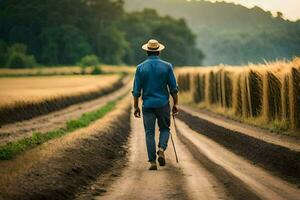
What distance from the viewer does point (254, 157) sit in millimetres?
13453

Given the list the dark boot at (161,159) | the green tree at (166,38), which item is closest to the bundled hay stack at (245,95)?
the dark boot at (161,159)

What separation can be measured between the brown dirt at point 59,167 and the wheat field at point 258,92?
16.8 feet

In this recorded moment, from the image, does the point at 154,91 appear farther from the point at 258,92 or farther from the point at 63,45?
the point at 63,45

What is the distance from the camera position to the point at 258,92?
22.3 m

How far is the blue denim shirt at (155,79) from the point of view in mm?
11867

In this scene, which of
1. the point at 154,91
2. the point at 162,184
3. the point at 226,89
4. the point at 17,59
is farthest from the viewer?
the point at 17,59

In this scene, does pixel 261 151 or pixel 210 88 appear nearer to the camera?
pixel 261 151

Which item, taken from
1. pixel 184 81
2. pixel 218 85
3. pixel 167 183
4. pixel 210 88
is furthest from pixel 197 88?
pixel 167 183

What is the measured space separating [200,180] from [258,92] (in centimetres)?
1301

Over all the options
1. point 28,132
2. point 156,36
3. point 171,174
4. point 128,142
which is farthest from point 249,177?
point 156,36

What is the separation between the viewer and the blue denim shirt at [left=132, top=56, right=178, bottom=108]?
38.9ft

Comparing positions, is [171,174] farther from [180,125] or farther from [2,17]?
[2,17]

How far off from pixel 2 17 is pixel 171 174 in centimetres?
11990

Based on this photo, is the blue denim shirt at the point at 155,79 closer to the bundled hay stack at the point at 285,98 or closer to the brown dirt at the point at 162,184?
the brown dirt at the point at 162,184
